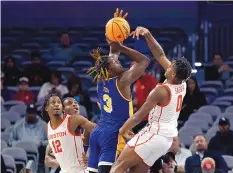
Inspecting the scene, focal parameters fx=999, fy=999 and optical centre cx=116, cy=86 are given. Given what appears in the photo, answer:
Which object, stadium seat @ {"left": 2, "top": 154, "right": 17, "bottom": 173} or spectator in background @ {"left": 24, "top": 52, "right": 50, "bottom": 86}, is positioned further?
spectator in background @ {"left": 24, "top": 52, "right": 50, "bottom": 86}

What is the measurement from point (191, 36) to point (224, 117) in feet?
24.2

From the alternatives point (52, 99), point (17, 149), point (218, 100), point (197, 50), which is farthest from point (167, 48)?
point (52, 99)

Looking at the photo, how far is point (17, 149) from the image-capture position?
16469 mm

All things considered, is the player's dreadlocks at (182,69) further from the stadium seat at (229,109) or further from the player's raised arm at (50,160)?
the stadium seat at (229,109)

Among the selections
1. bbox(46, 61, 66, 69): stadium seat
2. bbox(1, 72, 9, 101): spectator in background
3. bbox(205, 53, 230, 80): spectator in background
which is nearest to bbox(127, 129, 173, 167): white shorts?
bbox(205, 53, 230, 80): spectator in background

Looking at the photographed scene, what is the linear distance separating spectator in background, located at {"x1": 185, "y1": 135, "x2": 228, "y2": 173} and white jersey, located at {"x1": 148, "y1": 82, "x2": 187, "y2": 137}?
3485 mm

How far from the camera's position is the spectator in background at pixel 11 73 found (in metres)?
20.9

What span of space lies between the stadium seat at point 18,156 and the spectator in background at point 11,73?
4455mm

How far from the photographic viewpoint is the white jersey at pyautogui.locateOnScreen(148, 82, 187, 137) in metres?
11.1

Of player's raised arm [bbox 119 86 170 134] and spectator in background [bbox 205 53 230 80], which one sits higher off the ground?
player's raised arm [bbox 119 86 170 134]

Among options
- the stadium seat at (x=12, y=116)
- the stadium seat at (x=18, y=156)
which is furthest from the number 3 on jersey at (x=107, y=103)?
the stadium seat at (x=12, y=116)

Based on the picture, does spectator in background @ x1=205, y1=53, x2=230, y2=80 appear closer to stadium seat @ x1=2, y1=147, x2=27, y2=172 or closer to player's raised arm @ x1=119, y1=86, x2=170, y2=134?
stadium seat @ x1=2, y1=147, x2=27, y2=172

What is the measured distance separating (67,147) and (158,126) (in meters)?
1.37

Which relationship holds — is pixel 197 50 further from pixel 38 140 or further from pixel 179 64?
pixel 179 64
